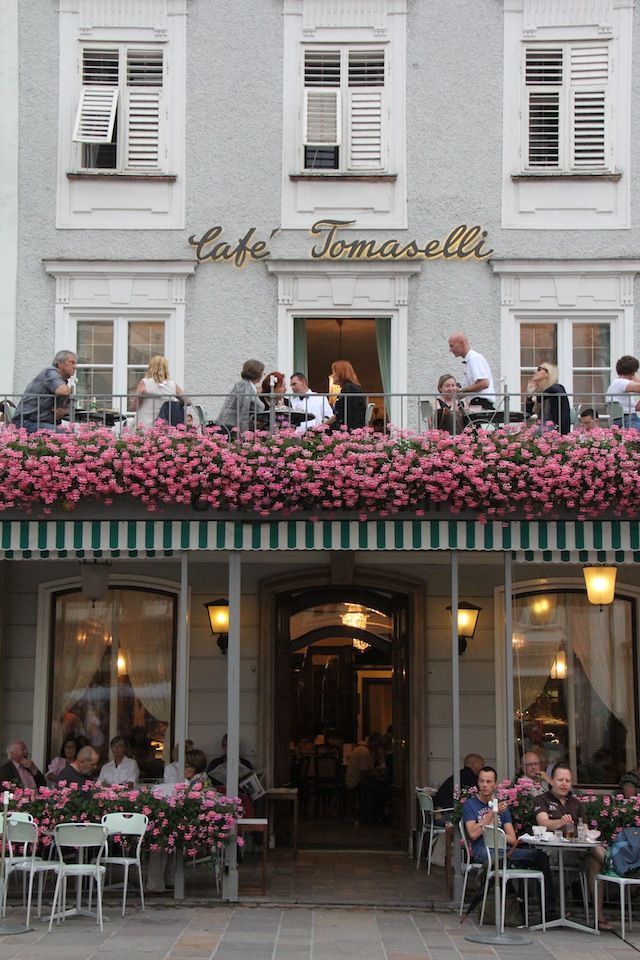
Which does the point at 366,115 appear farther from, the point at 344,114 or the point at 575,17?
the point at 575,17

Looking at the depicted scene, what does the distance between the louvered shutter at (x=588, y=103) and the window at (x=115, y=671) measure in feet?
22.2

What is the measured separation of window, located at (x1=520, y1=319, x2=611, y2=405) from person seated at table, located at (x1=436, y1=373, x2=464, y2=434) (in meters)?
2.43

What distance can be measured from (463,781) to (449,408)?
3768 millimetres

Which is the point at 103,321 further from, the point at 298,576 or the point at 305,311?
the point at 298,576

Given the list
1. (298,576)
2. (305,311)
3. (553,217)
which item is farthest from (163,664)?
(553,217)

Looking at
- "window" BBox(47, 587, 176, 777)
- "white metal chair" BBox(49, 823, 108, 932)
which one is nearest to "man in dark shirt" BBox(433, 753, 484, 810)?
"window" BBox(47, 587, 176, 777)

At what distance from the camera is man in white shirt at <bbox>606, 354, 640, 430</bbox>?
1216cm

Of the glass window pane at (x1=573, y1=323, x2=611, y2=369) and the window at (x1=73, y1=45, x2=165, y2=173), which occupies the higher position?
the window at (x1=73, y1=45, x2=165, y2=173)

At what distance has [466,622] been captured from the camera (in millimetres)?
14484

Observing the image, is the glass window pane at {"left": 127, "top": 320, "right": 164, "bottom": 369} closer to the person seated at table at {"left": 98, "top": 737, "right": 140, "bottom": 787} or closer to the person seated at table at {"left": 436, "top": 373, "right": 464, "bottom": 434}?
the person seated at table at {"left": 436, "top": 373, "right": 464, "bottom": 434}

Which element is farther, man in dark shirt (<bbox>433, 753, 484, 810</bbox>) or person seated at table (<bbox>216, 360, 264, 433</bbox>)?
man in dark shirt (<bbox>433, 753, 484, 810</bbox>)

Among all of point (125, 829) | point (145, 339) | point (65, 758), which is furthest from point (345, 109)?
point (125, 829)

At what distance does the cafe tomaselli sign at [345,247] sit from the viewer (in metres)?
14.4

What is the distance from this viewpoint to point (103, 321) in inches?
572
